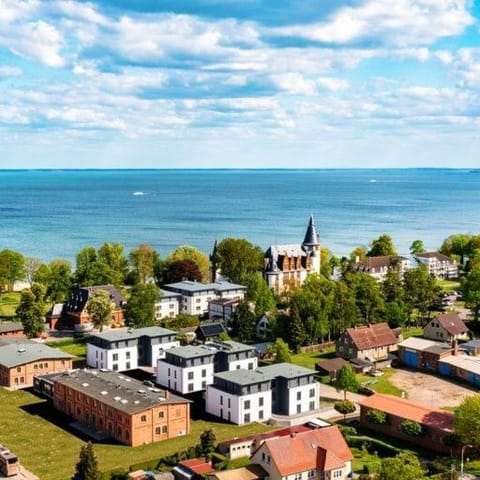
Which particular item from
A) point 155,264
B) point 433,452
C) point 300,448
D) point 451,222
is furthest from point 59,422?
point 451,222

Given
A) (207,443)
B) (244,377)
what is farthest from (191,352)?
(207,443)

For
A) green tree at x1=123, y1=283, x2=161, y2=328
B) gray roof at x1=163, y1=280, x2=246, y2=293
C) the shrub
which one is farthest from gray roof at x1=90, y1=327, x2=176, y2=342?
the shrub

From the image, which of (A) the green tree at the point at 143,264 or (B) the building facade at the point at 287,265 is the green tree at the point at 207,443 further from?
(A) the green tree at the point at 143,264

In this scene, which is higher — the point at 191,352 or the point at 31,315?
the point at 31,315

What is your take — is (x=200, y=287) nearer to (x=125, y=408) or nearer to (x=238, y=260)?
(x=238, y=260)

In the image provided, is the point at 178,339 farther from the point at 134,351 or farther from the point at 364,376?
the point at 364,376

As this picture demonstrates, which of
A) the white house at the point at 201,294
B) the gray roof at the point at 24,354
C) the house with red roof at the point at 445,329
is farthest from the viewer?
the white house at the point at 201,294

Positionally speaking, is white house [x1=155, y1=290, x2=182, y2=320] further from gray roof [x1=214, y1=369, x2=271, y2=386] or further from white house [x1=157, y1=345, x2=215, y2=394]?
gray roof [x1=214, y1=369, x2=271, y2=386]

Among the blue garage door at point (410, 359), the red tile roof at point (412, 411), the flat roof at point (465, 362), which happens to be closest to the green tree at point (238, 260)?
the blue garage door at point (410, 359)
